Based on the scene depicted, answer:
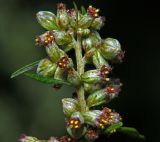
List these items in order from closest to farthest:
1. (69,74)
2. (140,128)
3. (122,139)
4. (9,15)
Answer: (69,74) < (122,139) < (140,128) < (9,15)

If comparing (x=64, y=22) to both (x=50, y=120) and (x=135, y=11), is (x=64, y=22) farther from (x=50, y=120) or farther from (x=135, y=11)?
(x=135, y=11)

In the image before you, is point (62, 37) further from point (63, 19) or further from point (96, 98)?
point (96, 98)

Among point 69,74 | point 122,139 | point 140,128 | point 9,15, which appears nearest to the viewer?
point 69,74

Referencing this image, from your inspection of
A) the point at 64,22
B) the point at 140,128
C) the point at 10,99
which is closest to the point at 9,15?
the point at 10,99

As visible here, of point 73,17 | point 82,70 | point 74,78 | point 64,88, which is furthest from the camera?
point 64,88

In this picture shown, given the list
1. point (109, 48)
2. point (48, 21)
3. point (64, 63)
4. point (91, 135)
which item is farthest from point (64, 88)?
point (91, 135)

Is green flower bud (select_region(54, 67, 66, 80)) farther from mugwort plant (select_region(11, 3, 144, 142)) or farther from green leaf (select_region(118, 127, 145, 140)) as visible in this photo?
green leaf (select_region(118, 127, 145, 140))
